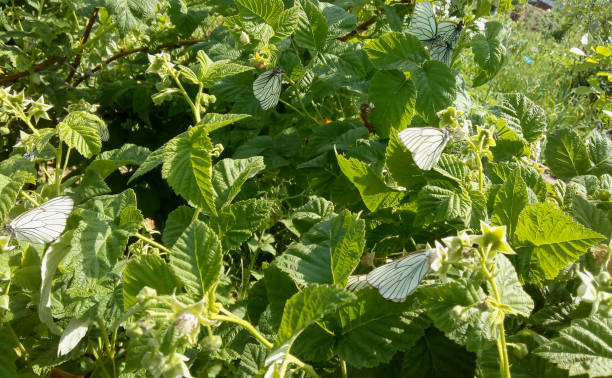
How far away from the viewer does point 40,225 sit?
101cm

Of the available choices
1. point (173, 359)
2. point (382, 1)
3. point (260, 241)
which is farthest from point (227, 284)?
point (382, 1)

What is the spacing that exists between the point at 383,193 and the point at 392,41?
0.38 metres

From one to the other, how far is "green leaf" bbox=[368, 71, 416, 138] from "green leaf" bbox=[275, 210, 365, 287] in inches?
13.5

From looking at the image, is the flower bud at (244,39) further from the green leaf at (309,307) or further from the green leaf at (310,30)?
the green leaf at (309,307)

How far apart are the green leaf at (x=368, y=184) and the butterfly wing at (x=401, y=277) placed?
0.29 metres

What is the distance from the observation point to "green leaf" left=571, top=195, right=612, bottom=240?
1.00 m

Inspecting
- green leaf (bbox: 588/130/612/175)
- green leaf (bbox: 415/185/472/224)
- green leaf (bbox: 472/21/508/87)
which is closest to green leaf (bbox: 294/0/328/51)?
green leaf (bbox: 472/21/508/87)

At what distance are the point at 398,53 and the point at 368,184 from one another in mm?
360

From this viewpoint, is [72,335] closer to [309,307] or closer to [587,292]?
[309,307]

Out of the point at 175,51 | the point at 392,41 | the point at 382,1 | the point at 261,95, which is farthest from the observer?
the point at 175,51

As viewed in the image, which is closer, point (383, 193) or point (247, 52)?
point (383, 193)

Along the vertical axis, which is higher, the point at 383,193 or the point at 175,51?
the point at 383,193

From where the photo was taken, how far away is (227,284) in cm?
106

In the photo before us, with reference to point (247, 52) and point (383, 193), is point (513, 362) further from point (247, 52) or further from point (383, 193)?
point (247, 52)
